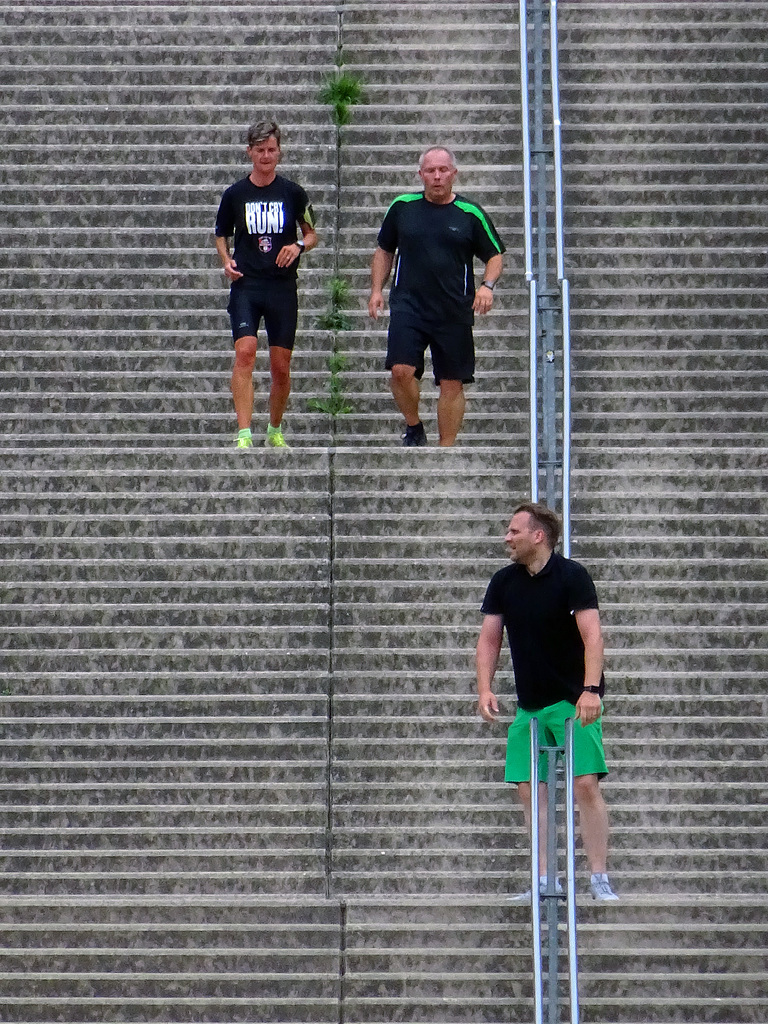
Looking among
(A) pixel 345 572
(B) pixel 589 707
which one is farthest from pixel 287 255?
(B) pixel 589 707

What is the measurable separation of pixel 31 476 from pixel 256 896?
2.25 metres

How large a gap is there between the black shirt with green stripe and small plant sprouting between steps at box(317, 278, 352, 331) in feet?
2.70

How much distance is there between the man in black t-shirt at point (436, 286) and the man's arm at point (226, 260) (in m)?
0.65

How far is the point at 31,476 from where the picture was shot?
923 centimetres

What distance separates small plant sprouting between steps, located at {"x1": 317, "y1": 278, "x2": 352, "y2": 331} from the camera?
1009 cm

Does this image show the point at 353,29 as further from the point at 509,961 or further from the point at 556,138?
the point at 509,961

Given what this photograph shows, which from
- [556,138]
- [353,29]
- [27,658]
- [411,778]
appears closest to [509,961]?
[411,778]

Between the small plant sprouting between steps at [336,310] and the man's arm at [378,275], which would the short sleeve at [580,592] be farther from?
the small plant sprouting between steps at [336,310]

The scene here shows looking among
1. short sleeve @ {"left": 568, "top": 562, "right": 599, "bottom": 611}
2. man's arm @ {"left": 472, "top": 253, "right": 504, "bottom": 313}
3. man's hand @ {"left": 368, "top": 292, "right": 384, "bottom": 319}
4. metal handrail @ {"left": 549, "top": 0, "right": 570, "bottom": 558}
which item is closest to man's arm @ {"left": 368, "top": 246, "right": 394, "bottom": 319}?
man's hand @ {"left": 368, "top": 292, "right": 384, "bottom": 319}

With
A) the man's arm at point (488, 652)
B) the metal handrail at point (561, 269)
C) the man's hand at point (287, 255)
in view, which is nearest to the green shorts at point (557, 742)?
the man's arm at point (488, 652)

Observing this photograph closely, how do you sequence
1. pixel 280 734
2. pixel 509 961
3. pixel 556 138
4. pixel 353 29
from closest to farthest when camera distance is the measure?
1. pixel 509 961
2. pixel 280 734
3. pixel 556 138
4. pixel 353 29

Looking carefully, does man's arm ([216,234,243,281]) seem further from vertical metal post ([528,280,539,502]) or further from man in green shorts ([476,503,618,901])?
man in green shorts ([476,503,618,901])

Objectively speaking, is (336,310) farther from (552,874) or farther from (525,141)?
(552,874)

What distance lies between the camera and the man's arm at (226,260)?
932cm
